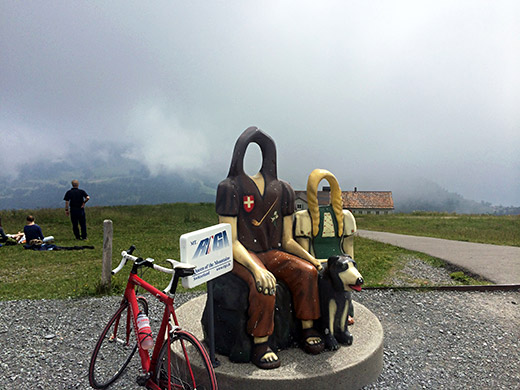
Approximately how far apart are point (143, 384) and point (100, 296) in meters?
3.86

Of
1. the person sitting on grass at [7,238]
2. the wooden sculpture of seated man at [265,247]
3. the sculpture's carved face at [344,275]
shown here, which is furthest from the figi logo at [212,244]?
the person sitting on grass at [7,238]

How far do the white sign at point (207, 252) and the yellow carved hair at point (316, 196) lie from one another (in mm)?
1270

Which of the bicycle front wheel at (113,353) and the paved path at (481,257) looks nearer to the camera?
the bicycle front wheel at (113,353)

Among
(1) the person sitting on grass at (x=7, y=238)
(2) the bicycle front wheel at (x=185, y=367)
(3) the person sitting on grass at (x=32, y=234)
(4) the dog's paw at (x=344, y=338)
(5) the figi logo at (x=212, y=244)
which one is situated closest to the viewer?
(2) the bicycle front wheel at (x=185, y=367)

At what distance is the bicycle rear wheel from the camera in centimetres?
396

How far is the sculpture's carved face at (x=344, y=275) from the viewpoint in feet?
12.8

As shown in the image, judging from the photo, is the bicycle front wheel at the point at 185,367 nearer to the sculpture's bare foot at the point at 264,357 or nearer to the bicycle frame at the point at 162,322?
the bicycle frame at the point at 162,322

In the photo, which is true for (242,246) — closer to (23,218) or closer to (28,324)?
(28,324)

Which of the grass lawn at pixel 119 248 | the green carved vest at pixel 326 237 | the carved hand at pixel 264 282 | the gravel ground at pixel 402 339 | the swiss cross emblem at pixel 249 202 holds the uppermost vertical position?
the swiss cross emblem at pixel 249 202

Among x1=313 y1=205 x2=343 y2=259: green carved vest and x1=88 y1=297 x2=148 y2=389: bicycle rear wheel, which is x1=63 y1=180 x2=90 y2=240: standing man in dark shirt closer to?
x1=88 y1=297 x2=148 y2=389: bicycle rear wheel

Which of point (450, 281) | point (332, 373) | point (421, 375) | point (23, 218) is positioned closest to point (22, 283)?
point (332, 373)

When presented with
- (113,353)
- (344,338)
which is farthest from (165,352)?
(344,338)

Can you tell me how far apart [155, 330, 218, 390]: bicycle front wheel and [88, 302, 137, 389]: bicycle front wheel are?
763 mm

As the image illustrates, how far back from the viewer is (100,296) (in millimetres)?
6820
